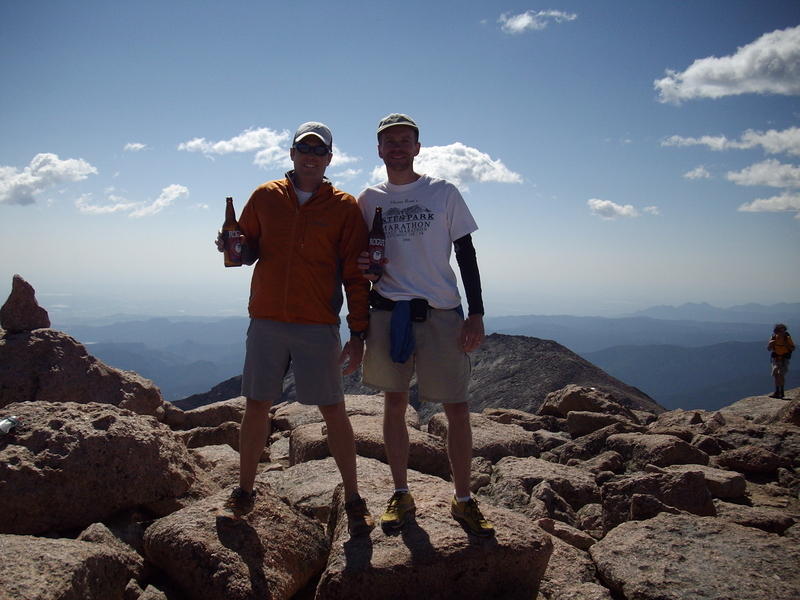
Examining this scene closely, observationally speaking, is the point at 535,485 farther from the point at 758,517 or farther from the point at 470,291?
the point at 470,291

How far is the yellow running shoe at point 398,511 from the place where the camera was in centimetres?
420

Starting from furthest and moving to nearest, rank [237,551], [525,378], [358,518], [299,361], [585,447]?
[525,378], [585,447], [299,361], [358,518], [237,551]

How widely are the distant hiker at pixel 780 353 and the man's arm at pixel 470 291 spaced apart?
1749 cm

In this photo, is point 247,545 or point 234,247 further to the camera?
point 234,247

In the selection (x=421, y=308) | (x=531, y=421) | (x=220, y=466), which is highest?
(x=421, y=308)

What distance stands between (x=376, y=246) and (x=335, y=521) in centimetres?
249

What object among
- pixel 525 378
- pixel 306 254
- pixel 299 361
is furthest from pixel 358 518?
pixel 525 378

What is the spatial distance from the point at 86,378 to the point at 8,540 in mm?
4708

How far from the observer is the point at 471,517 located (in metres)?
4.20

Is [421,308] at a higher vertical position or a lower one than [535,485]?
higher

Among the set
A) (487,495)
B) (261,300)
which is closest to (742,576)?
(487,495)

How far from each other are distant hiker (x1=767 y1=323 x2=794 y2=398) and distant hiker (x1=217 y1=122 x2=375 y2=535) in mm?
18242

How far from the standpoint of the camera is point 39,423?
5.03 meters

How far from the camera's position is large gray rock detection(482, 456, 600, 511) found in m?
6.38
